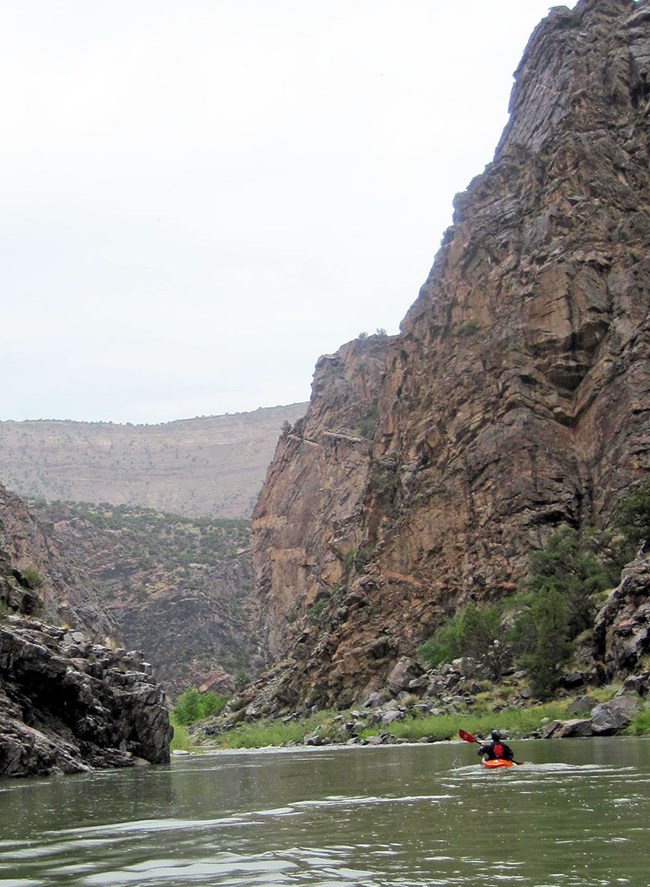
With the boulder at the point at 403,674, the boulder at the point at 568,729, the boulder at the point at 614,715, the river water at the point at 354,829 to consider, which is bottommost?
the boulder at the point at 403,674

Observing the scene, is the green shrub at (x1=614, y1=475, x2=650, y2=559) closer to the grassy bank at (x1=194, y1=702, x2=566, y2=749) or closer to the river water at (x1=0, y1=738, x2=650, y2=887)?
the grassy bank at (x1=194, y1=702, x2=566, y2=749)

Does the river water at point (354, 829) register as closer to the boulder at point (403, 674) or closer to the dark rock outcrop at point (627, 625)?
the dark rock outcrop at point (627, 625)

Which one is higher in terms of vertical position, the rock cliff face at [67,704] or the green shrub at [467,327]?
the green shrub at [467,327]

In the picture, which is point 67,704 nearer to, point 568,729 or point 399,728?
point 568,729

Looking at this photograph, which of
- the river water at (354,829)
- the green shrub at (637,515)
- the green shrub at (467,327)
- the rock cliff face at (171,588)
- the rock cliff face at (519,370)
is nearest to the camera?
the river water at (354,829)

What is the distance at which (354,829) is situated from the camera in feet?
39.4

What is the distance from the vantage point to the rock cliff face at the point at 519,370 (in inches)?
2232

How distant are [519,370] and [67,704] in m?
38.5

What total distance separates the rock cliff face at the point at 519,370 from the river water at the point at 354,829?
36063mm

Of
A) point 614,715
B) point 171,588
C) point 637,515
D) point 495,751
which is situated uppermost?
point 637,515

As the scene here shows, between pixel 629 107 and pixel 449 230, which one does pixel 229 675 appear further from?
pixel 629 107

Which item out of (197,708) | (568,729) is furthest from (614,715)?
(197,708)

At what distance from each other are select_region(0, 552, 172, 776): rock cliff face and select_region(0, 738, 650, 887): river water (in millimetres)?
4374

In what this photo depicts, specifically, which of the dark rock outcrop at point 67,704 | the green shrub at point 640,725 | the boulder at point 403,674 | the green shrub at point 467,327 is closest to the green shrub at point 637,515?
the boulder at point 403,674
